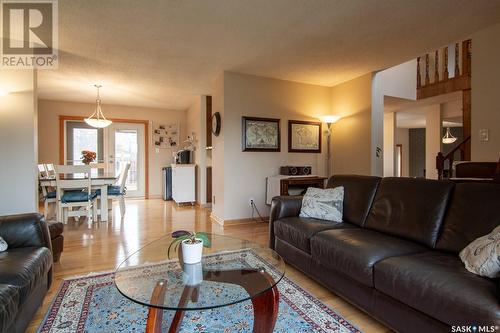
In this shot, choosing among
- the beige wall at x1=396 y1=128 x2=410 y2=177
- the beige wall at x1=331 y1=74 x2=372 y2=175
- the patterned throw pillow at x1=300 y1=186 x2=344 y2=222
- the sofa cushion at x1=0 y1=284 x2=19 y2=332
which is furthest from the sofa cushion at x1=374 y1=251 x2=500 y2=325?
the beige wall at x1=396 y1=128 x2=410 y2=177

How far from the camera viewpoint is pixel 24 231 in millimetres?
1791

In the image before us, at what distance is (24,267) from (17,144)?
2.38 m

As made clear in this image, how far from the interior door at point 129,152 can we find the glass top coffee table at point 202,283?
546 cm

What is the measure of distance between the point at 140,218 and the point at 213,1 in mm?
3551

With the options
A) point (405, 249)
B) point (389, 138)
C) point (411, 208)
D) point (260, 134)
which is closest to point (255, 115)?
point (260, 134)

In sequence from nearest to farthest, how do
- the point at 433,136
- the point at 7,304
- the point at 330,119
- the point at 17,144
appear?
the point at 7,304 → the point at 17,144 → the point at 330,119 → the point at 433,136

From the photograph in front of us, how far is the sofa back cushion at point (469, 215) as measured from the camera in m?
1.60

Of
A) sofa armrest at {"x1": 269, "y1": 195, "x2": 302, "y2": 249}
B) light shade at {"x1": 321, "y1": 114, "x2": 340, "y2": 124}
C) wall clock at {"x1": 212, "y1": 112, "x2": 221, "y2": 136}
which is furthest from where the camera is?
light shade at {"x1": 321, "y1": 114, "x2": 340, "y2": 124}

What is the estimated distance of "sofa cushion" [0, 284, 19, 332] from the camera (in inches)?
44.2

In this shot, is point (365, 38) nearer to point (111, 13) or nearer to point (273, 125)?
point (273, 125)

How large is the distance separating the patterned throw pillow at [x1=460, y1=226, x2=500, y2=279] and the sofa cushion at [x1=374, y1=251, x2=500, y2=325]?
0.04 meters

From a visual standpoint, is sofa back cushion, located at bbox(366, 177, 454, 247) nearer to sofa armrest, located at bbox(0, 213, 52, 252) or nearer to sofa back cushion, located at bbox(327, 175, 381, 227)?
sofa back cushion, located at bbox(327, 175, 381, 227)
